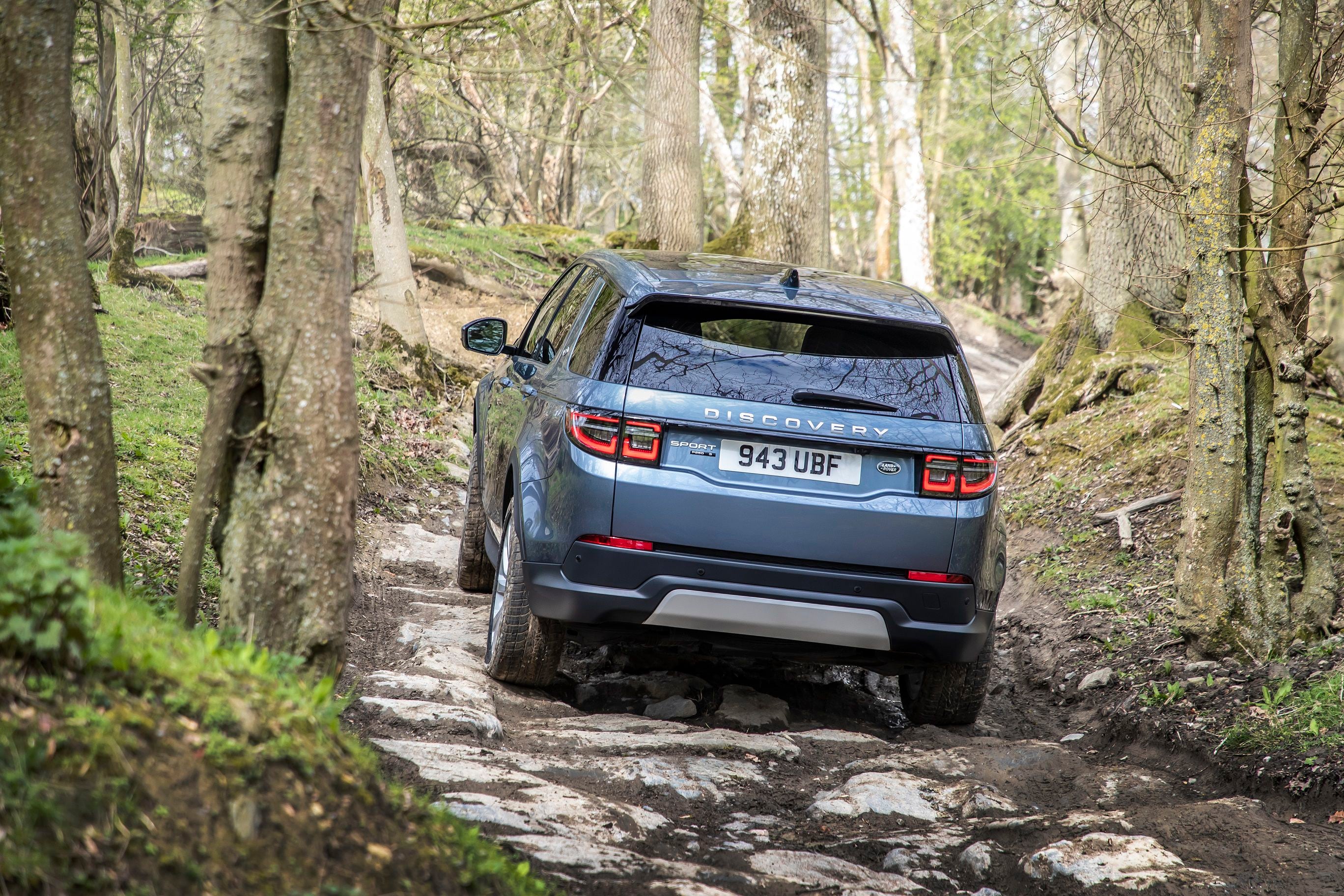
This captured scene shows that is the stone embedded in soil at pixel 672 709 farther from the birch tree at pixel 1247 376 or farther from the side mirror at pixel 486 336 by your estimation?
the birch tree at pixel 1247 376

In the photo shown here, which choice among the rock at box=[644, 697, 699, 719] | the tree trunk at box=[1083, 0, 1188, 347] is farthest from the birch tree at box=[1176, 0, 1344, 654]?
the tree trunk at box=[1083, 0, 1188, 347]

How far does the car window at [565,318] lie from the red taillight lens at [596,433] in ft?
3.13

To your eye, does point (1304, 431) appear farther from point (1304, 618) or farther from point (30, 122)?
point (30, 122)

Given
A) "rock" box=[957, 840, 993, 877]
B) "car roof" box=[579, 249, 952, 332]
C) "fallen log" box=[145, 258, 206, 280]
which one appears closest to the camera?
"rock" box=[957, 840, 993, 877]

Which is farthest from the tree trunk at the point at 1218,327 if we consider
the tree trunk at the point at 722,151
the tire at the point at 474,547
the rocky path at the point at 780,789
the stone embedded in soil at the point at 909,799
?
the tree trunk at the point at 722,151

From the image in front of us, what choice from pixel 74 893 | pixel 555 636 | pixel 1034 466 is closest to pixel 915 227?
pixel 1034 466

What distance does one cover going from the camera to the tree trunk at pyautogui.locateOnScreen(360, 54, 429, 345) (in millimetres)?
12023

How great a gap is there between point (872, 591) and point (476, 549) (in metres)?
3.12

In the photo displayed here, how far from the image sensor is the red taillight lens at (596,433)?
413 cm

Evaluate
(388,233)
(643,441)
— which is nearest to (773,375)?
(643,441)

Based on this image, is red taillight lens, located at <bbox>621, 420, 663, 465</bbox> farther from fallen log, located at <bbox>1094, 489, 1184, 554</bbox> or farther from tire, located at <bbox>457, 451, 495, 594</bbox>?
fallen log, located at <bbox>1094, 489, 1184, 554</bbox>

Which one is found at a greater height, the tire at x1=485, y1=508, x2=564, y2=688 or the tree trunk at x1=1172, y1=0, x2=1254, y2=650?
the tree trunk at x1=1172, y1=0, x2=1254, y2=650

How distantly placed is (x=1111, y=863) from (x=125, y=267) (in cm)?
1273

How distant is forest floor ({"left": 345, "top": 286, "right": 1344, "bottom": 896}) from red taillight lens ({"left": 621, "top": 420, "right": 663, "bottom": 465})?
114cm
